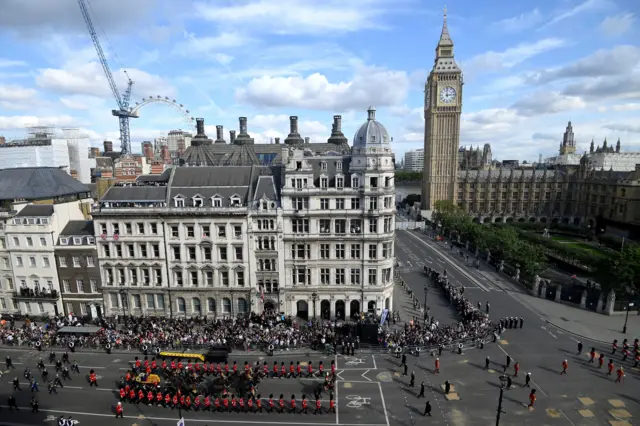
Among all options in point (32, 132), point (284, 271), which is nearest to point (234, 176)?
point (284, 271)

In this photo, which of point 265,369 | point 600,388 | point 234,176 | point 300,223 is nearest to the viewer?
point 600,388

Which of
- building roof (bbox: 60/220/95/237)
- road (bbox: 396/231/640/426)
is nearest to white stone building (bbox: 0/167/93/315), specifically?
building roof (bbox: 60/220/95/237)

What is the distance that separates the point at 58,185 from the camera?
196 ft

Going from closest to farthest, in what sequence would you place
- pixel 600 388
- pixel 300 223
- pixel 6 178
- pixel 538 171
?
pixel 600 388, pixel 300 223, pixel 6 178, pixel 538 171

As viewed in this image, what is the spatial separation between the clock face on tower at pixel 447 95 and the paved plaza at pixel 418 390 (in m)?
106

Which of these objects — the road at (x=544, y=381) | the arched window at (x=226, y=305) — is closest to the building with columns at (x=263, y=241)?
the arched window at (x=226, y=305)

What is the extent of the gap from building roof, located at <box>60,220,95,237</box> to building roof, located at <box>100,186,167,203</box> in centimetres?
540

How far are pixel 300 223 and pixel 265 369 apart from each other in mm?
19438

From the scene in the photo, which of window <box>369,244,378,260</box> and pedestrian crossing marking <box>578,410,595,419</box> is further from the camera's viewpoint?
window <box>369,244,378,260</box>

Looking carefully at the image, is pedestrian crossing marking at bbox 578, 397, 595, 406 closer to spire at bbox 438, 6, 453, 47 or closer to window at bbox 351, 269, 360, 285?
window at bbox 351, 269, 360, 285

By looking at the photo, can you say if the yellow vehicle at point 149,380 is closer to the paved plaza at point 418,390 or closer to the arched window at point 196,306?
the paved plaza at point 418,390

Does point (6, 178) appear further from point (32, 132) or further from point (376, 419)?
point (32, 132)

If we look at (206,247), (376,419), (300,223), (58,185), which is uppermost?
(58,185)

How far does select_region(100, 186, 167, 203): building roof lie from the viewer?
51.0 meters
